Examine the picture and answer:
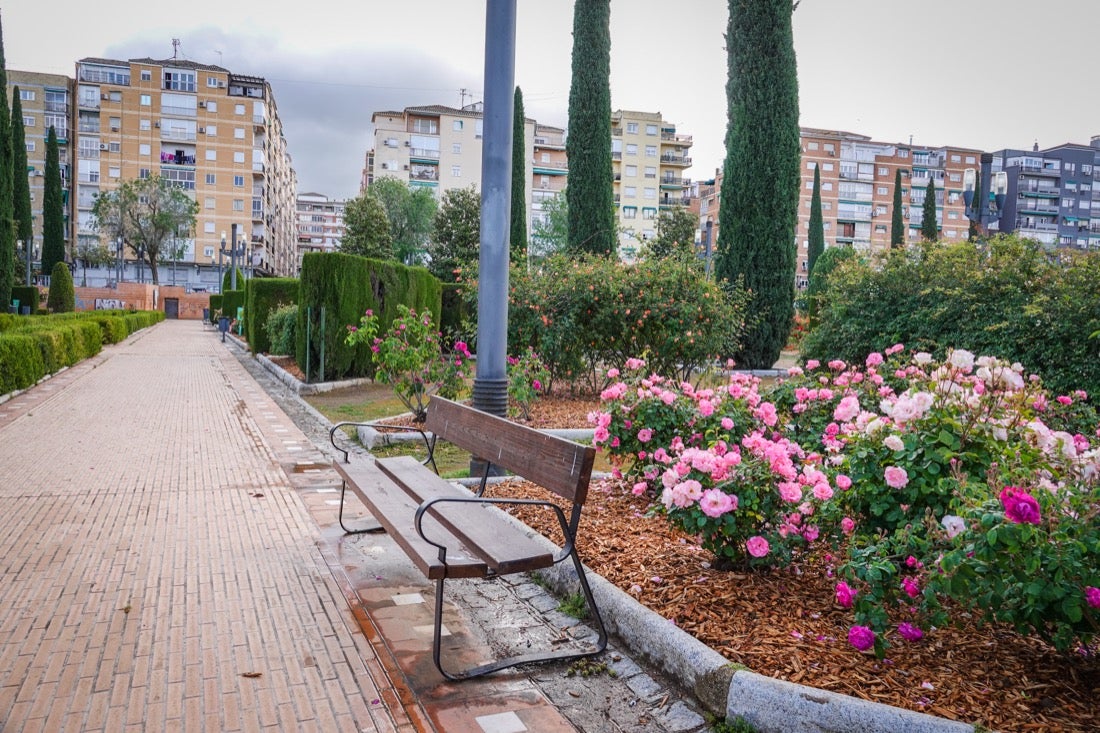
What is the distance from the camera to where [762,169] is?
67.3ft

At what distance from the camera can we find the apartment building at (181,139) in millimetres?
75938

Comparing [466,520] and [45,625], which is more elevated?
[466,520]

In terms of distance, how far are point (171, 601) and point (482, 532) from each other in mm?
1783

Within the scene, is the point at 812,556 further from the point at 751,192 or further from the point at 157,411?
the point at 751,192

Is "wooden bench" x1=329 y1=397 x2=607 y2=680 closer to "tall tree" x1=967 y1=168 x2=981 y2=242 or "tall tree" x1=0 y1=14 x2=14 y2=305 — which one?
"tall tree" x1=967 y1=168 x2=981 y2=242

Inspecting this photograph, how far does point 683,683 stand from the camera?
3248mm

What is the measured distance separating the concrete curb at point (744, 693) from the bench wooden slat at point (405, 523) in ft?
2.56

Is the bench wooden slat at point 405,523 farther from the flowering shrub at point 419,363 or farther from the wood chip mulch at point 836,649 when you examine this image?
the flowering shrub at point 419,363

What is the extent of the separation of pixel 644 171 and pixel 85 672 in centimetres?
8877

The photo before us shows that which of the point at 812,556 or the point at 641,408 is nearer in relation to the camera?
the point at 812,556

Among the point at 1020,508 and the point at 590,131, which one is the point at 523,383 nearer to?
the point at 1020,508

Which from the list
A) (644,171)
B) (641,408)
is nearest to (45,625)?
(641,408)

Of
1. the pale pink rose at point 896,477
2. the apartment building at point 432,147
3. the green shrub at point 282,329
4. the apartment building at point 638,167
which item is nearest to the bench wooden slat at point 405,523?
the pale pink rose at point 896,477

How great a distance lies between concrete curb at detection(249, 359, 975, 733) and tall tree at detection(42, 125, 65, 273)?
66114 millimetres
